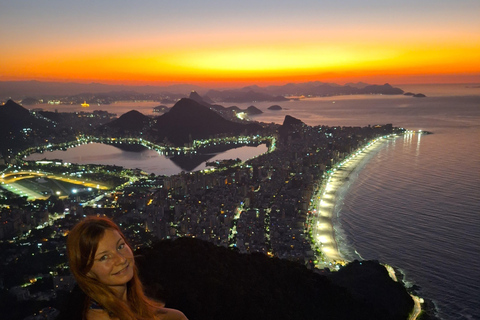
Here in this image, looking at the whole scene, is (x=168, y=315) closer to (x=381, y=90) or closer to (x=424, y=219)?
(x=424, y=219)

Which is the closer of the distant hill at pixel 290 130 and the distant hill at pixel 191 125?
the distant hill at pixel 290 130

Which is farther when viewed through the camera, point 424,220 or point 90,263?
point 424,220

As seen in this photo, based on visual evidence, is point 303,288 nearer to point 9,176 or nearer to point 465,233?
point 465,233

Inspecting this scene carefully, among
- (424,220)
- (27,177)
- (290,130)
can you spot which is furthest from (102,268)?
(290,130)

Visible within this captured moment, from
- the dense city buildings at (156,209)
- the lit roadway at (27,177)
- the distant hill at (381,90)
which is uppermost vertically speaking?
the distant hill at (381,90)

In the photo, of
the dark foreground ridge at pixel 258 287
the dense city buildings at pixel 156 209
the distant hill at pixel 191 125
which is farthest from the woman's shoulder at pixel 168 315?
the distant hill at pixel 191 125

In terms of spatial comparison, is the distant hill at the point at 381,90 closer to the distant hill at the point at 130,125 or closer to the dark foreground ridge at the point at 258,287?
the distant hill at the point at 130,125
